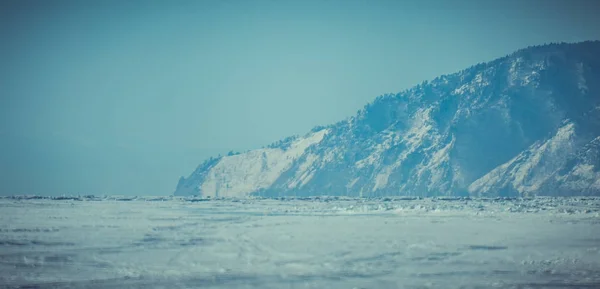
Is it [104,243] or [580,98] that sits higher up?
[580,98]

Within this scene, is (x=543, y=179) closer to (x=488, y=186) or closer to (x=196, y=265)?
(x=488, y=186)

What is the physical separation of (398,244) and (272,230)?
39.5 ft

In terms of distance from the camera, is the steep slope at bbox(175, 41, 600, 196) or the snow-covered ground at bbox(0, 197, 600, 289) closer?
the snow-covered ground at bbox(0, 197, 600, 289)

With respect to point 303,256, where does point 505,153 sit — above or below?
above

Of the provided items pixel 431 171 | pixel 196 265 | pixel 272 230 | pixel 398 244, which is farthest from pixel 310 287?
pixel 431 171

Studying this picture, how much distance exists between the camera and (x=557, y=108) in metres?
192

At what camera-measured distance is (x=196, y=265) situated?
84.6 ft

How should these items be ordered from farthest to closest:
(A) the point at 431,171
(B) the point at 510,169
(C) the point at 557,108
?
1. (C) the point at 557,108
2. (A) the point at 431,171
3. (B) the point at 510,169

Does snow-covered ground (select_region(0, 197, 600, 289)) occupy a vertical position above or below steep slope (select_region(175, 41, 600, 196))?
below

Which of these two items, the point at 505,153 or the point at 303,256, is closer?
the point at 303,256

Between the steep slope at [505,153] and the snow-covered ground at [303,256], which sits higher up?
the steep slope at [505,153]

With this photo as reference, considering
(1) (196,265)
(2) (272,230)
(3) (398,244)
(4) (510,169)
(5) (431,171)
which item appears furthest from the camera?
(5) (431,171)

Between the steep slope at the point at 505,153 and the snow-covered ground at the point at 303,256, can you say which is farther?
the steep slope at the point at 505,153

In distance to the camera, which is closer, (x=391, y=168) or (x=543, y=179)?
(x=543, y=179)
